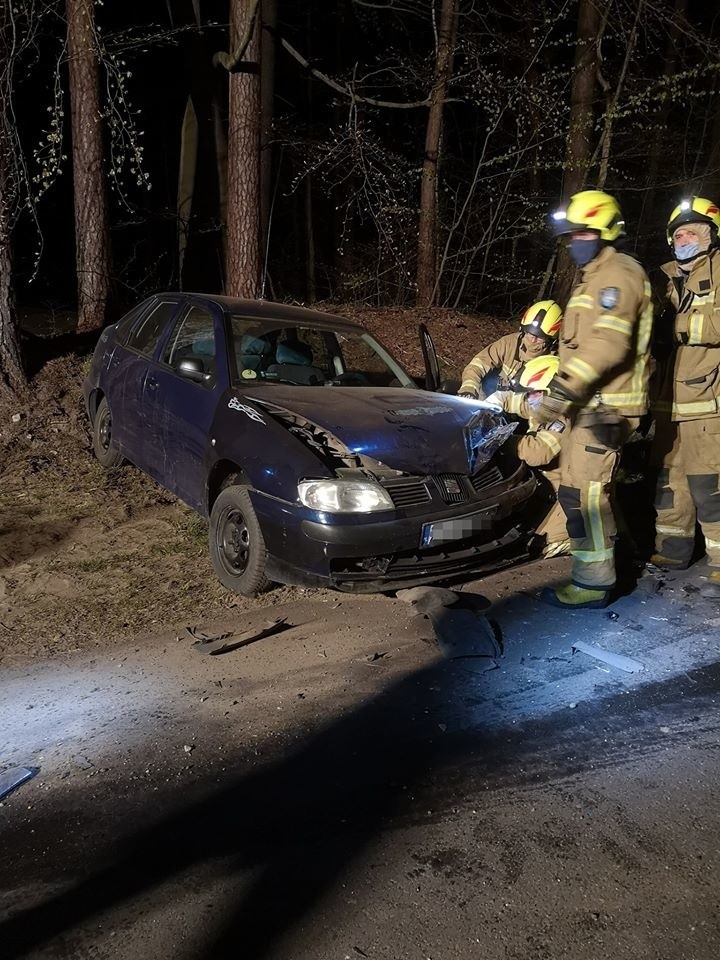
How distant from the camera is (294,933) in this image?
202 cm

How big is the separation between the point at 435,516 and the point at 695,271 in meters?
2.32

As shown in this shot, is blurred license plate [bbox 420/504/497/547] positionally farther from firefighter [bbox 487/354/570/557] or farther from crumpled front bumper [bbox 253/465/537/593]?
firefighter [bbox 487/354/570/557]

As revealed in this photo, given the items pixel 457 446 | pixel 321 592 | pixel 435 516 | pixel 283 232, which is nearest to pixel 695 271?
pixel 457 446

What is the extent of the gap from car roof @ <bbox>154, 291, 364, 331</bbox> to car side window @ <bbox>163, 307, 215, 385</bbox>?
4.9 inches

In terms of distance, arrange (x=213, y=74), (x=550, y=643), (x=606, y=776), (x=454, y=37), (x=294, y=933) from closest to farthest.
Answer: (x=294, y=933) → (x=606, y=776) → (x=550, y=643) → (x=454, y=37) → (x=213, y=74)

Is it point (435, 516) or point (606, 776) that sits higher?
point (435, 516)

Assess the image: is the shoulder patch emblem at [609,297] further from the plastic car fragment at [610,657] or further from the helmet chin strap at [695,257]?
the plastic car fragment at [610,657]

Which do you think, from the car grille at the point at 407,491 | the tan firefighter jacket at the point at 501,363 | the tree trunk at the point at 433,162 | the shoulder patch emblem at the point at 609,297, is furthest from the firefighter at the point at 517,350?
the tree trunk at the point at 433,162

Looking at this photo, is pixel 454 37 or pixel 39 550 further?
pixel 454 37

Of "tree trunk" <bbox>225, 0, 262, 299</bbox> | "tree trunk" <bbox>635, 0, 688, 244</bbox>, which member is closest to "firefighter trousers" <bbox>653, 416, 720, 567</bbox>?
"tree trunk" <bbox>225, 0, 262, 299</bbox>

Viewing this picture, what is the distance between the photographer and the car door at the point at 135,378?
5484mm

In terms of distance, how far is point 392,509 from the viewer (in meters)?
3.92

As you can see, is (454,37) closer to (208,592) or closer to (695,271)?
(695,271)

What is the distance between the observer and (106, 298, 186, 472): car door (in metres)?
5.48
